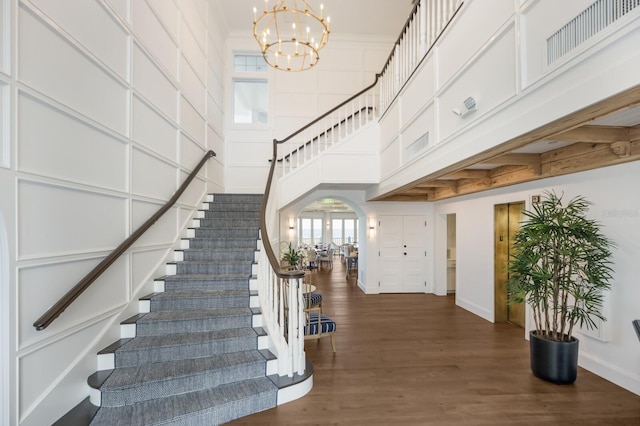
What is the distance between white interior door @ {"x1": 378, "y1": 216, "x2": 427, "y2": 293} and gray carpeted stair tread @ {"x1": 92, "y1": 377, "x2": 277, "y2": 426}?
18.8ft

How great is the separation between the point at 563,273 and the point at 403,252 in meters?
4.83

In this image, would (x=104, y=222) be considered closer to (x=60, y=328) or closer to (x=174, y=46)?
(x=60, y=328)

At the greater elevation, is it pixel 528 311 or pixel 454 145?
pixel 454 145

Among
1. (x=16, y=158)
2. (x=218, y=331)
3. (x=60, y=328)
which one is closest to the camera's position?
(x=16, y=158)

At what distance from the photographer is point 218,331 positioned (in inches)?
133

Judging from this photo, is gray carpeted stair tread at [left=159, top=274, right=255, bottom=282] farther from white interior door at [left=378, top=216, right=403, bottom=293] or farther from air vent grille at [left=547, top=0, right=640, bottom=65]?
white interior door at [left=378, top=216, right=403, bottom=293]

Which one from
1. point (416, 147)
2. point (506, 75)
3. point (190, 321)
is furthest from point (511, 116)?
point (190, 321)

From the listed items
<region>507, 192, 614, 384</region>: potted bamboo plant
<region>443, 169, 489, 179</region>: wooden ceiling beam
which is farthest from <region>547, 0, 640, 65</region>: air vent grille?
<region>443, 169, 489, 179</region>: wooden ceiling beam

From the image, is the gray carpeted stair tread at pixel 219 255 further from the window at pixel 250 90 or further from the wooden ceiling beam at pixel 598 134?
the window at pixel 250 90

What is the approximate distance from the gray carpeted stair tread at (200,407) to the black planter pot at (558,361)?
119 inches

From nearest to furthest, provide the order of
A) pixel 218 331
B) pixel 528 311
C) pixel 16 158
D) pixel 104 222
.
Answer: pixel 16 158, pixel 104 222, pixel 218 331, pixel 528 311

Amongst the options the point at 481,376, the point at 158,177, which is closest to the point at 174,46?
the point at 158,177

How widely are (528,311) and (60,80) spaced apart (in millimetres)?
6368

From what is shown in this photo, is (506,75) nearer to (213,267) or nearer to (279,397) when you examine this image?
(279,397)
